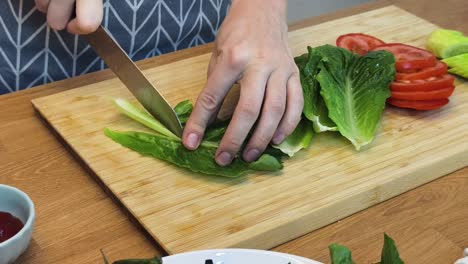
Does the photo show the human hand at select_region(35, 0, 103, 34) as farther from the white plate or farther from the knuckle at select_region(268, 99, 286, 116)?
the white plate

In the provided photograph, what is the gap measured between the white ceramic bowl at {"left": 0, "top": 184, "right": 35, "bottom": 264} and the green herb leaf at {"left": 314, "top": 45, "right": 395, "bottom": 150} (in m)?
0.53

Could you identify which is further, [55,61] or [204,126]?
[55,61]

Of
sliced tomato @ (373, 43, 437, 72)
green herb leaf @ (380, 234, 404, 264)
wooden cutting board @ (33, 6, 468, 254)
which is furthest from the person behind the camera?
sliced tomato @ (373, 43, 437, 72)

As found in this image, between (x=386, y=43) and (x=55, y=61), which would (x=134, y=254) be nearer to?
(x=55, y=61)

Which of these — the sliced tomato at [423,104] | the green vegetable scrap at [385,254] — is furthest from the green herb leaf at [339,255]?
the sliced tomato at [423,104]

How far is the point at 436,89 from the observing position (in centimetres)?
126

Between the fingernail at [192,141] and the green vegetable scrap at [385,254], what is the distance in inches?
15.5

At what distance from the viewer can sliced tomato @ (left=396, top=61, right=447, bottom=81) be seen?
129 cm

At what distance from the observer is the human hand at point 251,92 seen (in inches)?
44.0

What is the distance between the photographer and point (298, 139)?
1.17 metres

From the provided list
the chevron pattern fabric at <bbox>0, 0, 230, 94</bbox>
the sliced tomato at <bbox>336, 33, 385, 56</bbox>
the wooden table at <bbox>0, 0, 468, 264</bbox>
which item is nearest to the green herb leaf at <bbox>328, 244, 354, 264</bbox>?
the wooden table at <bbox>0, 0, 468, 264</bbox>

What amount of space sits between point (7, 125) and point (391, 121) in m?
0.66

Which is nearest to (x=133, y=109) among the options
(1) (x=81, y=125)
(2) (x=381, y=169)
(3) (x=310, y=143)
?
(1) (x=81, y=125)

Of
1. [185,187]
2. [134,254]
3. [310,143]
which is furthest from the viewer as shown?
[310,143]
